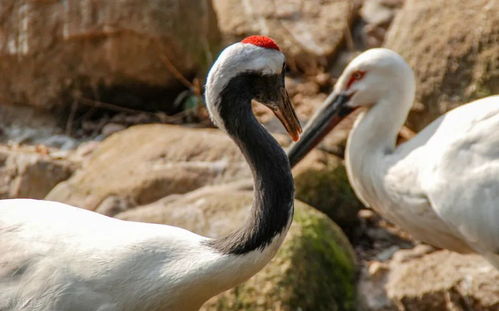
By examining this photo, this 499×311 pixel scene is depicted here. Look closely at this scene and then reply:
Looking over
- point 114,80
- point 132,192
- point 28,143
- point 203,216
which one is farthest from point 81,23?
point 203,216

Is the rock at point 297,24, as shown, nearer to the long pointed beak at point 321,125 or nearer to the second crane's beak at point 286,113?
the long pointed beak at point 321,125

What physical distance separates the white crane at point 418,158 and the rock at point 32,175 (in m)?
1.77

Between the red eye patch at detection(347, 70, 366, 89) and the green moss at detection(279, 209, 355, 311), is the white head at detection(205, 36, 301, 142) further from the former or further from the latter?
the red eye patch at detection(347, 70, 366, 89)

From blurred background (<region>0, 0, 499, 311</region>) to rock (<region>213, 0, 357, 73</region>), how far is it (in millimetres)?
12

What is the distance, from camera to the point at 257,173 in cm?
432

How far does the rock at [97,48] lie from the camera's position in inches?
309

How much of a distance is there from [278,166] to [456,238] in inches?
70.7

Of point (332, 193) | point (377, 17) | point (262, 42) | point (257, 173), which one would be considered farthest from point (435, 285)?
point (377, 17)

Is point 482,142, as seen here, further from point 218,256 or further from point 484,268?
point 218,256

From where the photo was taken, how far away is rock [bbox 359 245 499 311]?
19.5 feet

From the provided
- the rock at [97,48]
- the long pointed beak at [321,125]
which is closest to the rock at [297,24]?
the rock at [97,48]

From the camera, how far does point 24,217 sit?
451cm

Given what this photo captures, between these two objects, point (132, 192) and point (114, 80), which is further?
point (114, 80)

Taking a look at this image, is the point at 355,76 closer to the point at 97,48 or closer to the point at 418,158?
the point at 418,158
